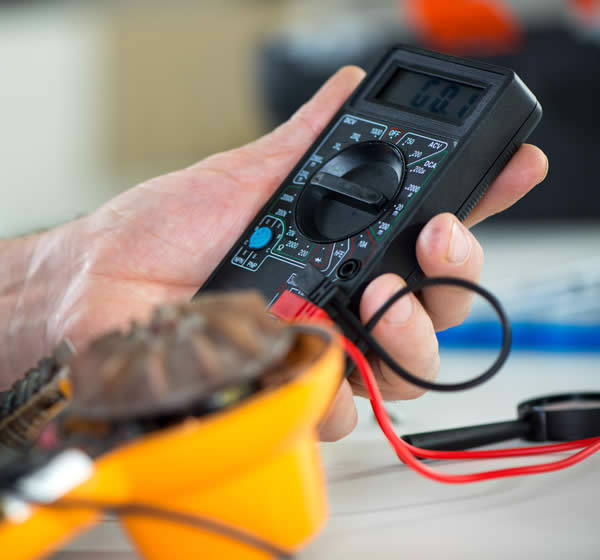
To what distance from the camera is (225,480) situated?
30 cm

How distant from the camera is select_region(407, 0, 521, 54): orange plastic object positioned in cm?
193

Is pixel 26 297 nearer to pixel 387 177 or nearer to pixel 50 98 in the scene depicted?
pixel 387 177

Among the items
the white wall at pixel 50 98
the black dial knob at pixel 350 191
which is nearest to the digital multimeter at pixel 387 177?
the black dial knob at pixel 350 191

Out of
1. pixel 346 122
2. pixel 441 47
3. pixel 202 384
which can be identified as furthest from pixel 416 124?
pixel 441 47

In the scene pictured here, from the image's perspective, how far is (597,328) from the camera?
0.77m

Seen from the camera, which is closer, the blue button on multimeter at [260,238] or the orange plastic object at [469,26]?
the blue button on multimeter at [260,238]

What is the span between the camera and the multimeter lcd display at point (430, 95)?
597mm

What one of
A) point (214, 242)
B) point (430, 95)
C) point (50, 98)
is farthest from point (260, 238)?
point (50, 98)

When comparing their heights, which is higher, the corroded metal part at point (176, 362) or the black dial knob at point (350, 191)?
the corroded metal part at point (176, 362)

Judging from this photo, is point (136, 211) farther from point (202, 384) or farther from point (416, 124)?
point (202, 384)

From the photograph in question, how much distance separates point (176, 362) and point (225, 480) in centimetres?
5

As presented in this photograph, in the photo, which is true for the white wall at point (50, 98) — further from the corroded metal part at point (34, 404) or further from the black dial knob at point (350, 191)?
the corroded metal part at point (34, 404)

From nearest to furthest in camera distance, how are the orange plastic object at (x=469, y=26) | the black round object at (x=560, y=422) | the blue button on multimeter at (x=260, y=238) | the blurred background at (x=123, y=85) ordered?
the black round object at (x=560, y=422)
the blue button on multimeter at (x=260, y=238)
the orange plastic object at (x=469, y=26)
the blurred background at (x=123, y=85)

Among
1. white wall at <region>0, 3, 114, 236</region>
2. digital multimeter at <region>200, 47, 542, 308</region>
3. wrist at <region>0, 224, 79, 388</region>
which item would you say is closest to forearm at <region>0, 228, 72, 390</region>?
wrist at <region>0, 224, 79, 388</region>
